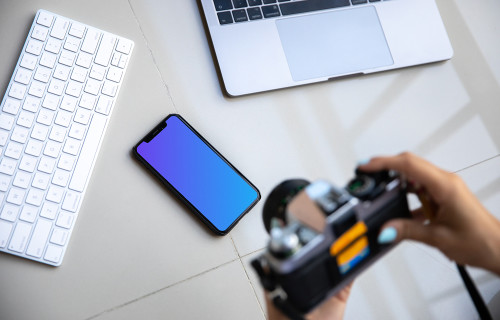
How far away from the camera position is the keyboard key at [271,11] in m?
0.77

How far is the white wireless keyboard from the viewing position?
62 cm

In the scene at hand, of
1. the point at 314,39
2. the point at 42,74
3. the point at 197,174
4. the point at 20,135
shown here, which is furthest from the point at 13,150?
the point at 314,39

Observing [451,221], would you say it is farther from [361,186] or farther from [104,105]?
[104,105]

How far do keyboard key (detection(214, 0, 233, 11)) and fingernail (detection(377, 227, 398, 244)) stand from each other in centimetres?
47

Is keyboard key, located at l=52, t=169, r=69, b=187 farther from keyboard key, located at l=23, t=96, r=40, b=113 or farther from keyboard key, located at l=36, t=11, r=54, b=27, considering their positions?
Result: keyboard key, located at l=36, t=11, r=54, b=27

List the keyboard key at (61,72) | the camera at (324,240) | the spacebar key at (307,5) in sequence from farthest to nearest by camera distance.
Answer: the spacebar key at (307,5)
the keyboard key at (61,72)
the camera at (324,240)

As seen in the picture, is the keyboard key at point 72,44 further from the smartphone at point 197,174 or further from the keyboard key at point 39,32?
the smartphone at point 197,174

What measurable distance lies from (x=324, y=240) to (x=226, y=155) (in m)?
0.30

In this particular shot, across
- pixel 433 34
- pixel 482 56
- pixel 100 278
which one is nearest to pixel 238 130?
pixel 100 278

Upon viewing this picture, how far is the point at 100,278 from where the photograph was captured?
63 cm

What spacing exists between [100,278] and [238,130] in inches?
12.6

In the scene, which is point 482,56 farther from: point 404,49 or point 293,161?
point 293,161

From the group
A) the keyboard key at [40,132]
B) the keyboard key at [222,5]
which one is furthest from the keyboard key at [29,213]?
the keyboard key at [222,5]

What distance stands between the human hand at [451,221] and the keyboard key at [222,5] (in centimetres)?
40
